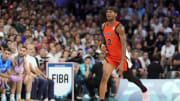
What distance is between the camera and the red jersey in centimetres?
834

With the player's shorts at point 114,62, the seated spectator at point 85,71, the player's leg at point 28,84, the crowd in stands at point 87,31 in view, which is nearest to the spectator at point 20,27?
the crowd in stands at point 87,31

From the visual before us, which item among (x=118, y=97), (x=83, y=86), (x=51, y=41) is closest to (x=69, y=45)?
(x=51, y=41)

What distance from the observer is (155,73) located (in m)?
12.7

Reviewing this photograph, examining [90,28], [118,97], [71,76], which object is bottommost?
[118,97]

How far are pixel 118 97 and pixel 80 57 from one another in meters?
1.96

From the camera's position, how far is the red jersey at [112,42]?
834 centimetres

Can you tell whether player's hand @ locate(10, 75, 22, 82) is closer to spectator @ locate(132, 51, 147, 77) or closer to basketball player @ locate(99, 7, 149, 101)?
basketball player @ locate(99, 7, 149, 101)

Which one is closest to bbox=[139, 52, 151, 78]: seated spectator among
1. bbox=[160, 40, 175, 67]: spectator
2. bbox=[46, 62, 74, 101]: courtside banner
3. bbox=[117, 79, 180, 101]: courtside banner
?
bbox=[160, 40, 175, 67]: spectator

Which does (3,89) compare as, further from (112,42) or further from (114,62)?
(112,42)

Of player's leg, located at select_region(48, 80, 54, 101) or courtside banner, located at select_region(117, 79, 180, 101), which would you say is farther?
courtside banner, located at select_region(117, 79, 180, 101)

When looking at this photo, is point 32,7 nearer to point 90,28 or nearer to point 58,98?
point 90,28

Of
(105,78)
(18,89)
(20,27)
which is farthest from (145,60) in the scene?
(105,78)

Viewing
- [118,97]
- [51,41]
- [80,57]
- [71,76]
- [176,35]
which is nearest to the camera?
[71,76]

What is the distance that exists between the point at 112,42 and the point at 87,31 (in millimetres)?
7504
